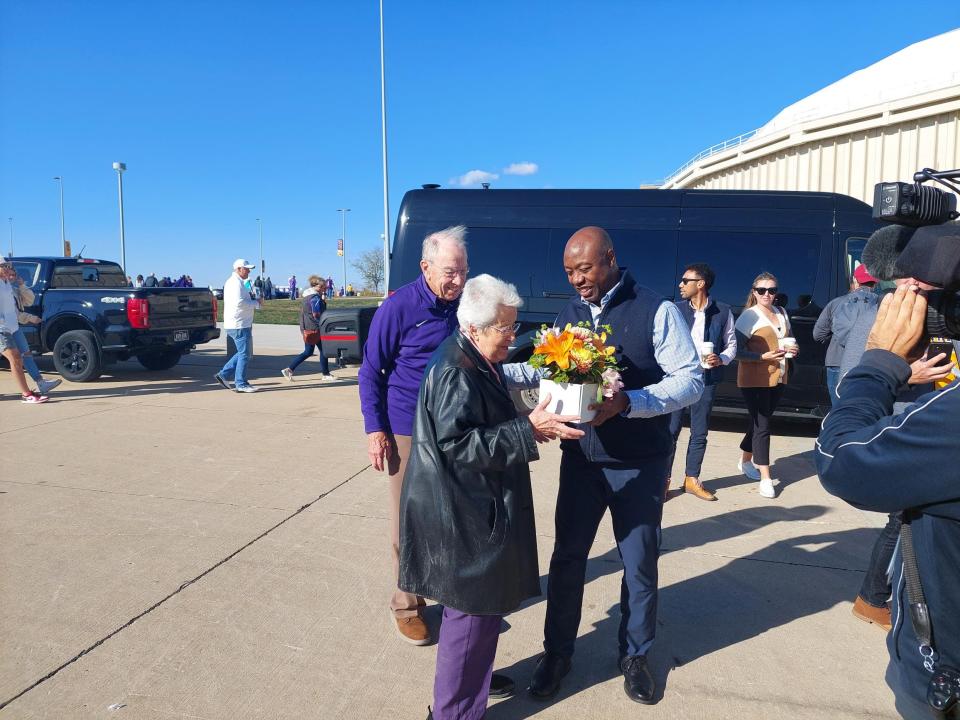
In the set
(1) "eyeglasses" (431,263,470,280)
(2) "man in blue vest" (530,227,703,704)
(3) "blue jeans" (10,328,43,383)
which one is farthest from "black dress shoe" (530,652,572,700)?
(3) "blue jeans" (10,328,43,383)

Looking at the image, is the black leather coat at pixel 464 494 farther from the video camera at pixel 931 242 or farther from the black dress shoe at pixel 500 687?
the video camera at pixel 931 242

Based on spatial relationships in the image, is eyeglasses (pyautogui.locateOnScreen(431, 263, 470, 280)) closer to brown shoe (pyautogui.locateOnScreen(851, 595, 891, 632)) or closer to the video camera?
the video camera

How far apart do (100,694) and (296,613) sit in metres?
0.91

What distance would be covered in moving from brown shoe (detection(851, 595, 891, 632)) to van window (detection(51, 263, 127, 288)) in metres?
11.6

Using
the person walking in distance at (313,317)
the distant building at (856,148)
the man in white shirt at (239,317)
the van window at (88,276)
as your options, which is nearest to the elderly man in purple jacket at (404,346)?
the man in white shirt at (239,317)

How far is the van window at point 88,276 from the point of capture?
10914 millimetres

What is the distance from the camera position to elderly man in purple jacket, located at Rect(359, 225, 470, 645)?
329cm

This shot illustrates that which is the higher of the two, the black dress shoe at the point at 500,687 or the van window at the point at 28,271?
the van window at the point at 28,271

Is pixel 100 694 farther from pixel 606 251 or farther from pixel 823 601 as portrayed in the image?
pixel 823 601

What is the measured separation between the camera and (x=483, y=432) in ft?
7.55

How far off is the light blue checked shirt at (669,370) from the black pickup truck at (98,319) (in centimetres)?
901

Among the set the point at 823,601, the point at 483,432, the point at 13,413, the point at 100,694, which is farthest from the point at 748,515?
the point at 13,413

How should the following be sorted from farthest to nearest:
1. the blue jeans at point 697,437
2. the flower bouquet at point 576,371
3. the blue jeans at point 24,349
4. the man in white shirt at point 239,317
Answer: the man in white shirt at point 239,317
the blue jeans at point 24,349
the blue jeans at point 697,437
the flower bouquet at point 576,371

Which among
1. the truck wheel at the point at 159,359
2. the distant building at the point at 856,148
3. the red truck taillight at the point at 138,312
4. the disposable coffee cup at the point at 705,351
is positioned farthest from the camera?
the distant building at the point at 856,148
